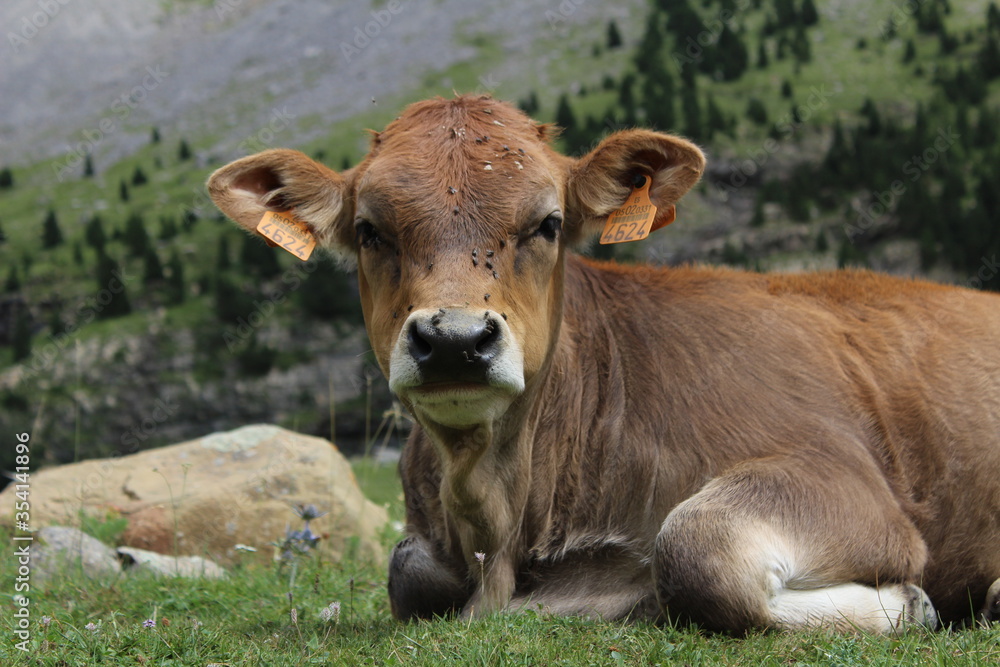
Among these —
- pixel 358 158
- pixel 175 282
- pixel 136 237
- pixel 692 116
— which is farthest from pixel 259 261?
pixel 692 116

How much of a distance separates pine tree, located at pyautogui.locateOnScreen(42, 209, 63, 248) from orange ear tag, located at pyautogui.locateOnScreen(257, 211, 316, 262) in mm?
79620

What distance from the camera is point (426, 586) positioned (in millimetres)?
A: 6043

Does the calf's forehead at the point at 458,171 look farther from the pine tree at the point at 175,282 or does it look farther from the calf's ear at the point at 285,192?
the pine tree at the point at 175,282

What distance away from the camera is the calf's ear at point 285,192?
5.86 meters

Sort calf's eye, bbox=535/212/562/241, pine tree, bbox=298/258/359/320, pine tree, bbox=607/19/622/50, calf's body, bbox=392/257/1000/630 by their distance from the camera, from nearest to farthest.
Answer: calf's body, bbox=392/257/1000/630 → calf's eye, bbox=535/212/562/241 → pine tree, bbox=298/258/359/320 → pine tree, bbox=607/19/622/50

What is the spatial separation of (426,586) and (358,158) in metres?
68.6

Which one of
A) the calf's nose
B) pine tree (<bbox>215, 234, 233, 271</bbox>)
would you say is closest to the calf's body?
the calf's nose

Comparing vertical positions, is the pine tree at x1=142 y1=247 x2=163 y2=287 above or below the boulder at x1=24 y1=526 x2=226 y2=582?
below

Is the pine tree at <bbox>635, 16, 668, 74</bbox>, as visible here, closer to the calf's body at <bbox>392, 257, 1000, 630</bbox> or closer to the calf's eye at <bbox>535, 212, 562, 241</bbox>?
the calf's body at <bbox>392, 257, 1000, 630</bbox>

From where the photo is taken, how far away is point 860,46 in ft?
280

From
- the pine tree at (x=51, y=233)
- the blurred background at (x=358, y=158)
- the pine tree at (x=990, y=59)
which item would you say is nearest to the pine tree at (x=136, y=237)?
the blurred background at (x=358, y=158)

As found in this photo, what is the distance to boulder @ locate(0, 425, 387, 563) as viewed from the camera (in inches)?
356

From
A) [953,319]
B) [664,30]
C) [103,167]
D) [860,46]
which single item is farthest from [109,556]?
[664,30]

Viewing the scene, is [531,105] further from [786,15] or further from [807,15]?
[807,15]
